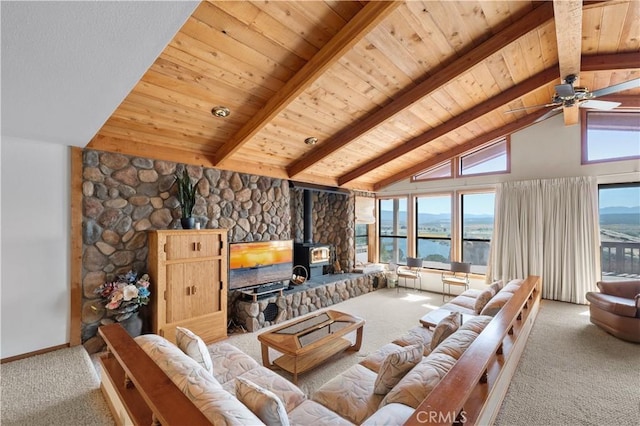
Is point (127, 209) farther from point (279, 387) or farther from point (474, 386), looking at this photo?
point (474, 386)

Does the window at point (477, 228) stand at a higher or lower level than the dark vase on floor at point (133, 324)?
higher

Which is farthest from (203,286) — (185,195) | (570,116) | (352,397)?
(570,116)

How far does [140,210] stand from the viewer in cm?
351

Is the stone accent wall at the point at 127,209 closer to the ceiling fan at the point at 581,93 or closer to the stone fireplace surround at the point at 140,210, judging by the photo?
the stone fireplace surround at the point at 140,210

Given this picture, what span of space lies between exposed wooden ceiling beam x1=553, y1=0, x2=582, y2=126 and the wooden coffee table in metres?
3.55

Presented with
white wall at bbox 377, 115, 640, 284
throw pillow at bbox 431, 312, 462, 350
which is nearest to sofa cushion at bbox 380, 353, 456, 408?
throw pillow at bbox 431, 312, 462, 350

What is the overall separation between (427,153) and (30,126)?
615 centimetres

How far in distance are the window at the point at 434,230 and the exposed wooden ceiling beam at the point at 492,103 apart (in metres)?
1.91

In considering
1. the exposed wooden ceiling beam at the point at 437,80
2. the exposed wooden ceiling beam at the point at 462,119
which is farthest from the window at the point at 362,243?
the exposed wooden ceiling beam at the point at 437,80

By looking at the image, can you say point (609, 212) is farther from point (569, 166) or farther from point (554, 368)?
point (554, 368)

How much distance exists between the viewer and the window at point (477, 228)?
6109 mm

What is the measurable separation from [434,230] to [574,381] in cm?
427

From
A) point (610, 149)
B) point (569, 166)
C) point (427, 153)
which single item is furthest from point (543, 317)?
point (427, 153)

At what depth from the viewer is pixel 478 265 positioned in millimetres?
6180
